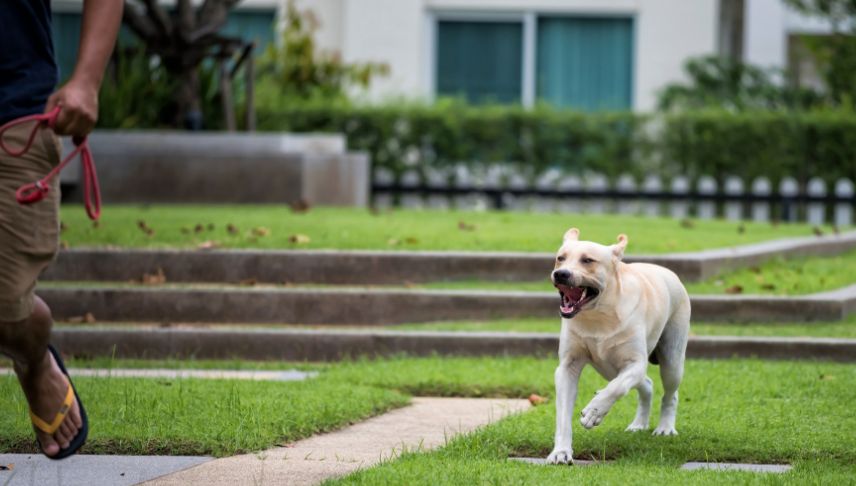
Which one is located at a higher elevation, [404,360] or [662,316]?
[662,316]

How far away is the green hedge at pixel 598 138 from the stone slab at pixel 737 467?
12781 millimetres

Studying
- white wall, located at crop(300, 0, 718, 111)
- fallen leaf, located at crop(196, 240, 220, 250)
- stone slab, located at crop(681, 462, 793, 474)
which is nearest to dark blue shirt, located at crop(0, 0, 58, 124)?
stone slab, located at crop(681, 462, 793, 474)

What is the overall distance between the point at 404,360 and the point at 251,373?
102 centimetres

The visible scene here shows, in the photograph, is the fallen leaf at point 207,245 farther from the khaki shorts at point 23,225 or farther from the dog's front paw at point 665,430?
the khaki shorts at point 23,225

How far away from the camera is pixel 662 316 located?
641 cm

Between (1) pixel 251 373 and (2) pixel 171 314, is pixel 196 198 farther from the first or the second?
(1) pixel 251 373

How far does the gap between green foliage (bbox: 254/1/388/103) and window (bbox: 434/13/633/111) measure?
1786 mm

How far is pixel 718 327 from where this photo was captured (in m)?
10.0

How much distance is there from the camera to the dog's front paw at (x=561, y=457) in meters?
6.00

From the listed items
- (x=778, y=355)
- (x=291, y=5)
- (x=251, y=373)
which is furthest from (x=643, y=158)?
(x=251, y=373)

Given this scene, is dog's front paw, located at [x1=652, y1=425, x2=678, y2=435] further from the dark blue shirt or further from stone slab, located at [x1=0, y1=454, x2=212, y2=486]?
the dark blue shirt

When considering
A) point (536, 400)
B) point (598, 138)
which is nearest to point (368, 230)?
point (536, 400)

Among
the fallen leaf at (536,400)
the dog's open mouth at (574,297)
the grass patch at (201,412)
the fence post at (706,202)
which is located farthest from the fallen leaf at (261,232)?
the fence post at (706,202)

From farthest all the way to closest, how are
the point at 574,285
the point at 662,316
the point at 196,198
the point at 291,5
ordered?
1. the point at 291,5
2. the point at 196,198
3. the point at 662,316
4. the point at 574,285
